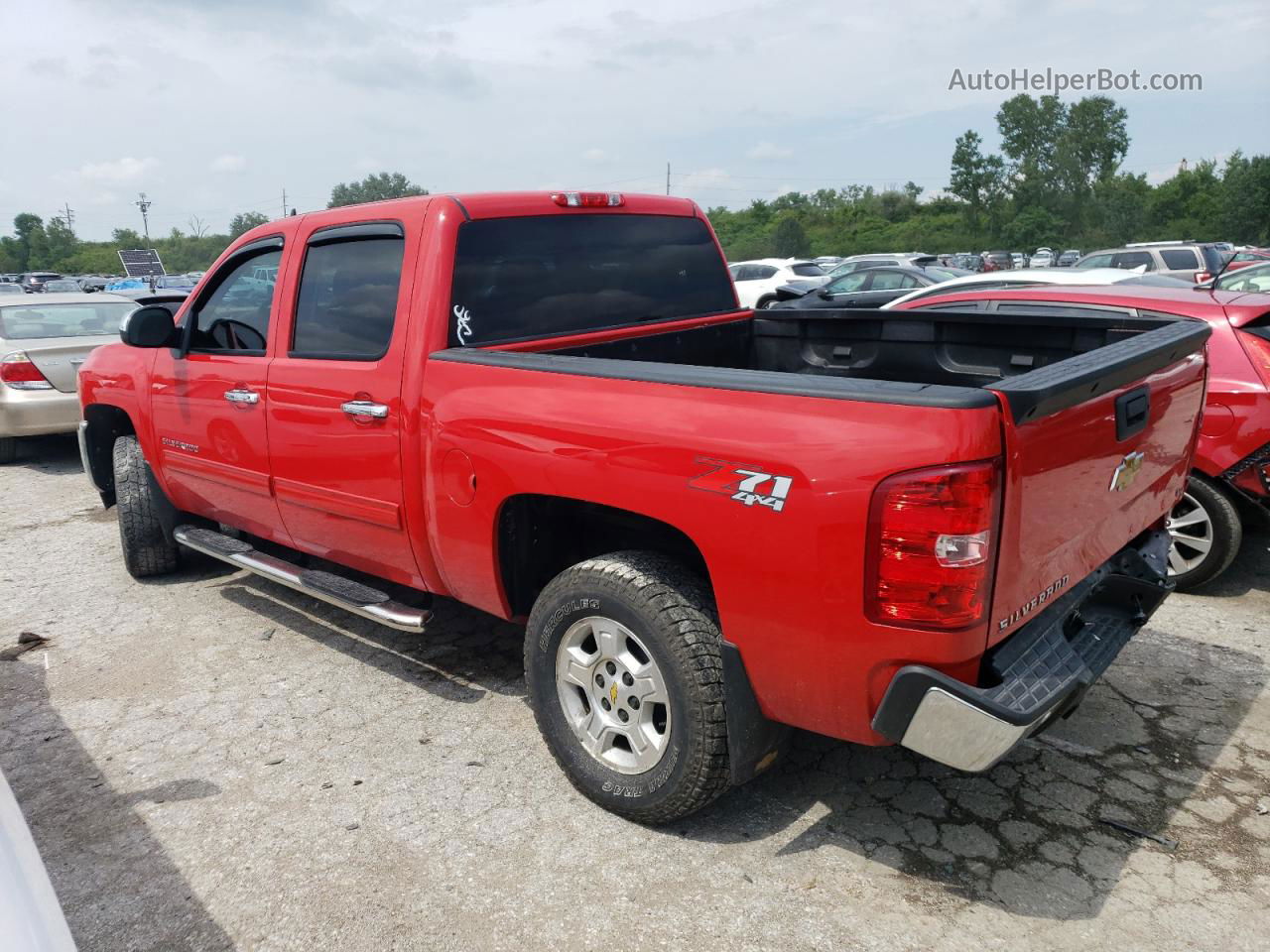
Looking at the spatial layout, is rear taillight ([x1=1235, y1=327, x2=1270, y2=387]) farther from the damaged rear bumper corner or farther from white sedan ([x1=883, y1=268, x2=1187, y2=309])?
white sedan ([x1=883, y1=268, x2=1187, y2=309])

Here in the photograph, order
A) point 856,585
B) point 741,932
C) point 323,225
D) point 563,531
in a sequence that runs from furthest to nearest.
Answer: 1. point 323,225
2. point 563,531
3. point 741,932
4. point 856,585

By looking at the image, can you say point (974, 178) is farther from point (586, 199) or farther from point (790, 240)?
point (586, 199)

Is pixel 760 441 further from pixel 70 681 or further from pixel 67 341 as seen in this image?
pixel 67 341

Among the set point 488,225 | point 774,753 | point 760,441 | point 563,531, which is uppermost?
point 488,225

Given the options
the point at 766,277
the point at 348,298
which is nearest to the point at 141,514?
the point at 348,298

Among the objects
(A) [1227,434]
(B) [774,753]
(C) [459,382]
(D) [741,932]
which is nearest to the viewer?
(D) [741,932]

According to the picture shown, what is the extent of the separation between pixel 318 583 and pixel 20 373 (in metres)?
6.05

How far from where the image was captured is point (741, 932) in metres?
2.48

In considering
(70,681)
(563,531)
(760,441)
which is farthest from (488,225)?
(70,681)

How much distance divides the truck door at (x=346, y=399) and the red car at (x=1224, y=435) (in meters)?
2.94

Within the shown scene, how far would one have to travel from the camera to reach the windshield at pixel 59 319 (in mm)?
8617

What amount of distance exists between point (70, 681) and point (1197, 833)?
4388 millimetres

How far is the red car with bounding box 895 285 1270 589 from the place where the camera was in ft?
14.3

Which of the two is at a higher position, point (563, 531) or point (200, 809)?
point (563, 531)
